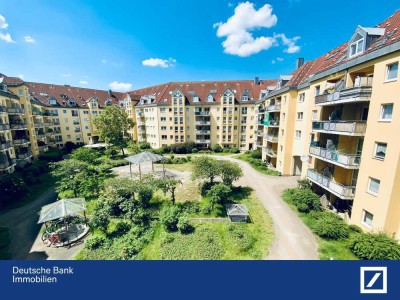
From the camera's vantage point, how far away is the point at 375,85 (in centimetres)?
1317

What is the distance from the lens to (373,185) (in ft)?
44.7

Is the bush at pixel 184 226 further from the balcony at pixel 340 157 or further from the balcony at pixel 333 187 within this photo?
the balcony at pixel 340 157

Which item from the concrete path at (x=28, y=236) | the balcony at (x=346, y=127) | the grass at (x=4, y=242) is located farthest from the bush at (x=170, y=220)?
the balcony at (x=346, y=127)

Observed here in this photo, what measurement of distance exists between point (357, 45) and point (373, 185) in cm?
1265

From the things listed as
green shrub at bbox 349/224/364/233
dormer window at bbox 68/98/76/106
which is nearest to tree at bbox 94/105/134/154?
dormer window at bbox 68/98/76/106

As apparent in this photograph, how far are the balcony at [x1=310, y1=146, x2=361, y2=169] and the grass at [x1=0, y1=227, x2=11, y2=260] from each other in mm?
28387

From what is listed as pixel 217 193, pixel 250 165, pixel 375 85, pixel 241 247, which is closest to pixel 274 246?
pixel 241 247

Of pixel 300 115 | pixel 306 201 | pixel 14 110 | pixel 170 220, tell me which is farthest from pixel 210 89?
pixel 170 220

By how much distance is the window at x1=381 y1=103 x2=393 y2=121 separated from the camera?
1242 cm

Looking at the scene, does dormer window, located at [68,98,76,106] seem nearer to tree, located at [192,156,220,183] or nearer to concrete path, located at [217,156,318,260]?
tree, located at [192,156,220,183]

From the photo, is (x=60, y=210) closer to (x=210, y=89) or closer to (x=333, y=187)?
(x=333, y=187)

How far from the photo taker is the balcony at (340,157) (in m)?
15.2

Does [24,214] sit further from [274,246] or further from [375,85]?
[375,85]
